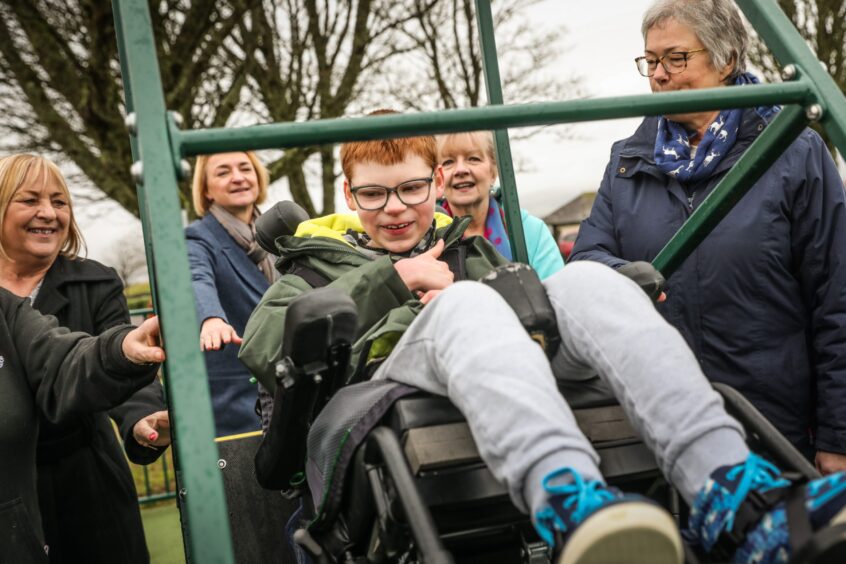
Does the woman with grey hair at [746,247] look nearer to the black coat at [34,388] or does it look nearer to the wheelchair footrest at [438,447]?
the wheelchair footrest at [438,447]

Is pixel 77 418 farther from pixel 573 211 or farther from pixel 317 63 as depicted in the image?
pixel 573 211

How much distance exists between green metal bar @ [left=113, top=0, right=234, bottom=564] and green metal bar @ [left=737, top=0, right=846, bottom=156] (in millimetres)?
1103

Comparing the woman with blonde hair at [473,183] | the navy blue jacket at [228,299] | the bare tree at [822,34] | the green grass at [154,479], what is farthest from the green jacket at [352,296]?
the bare tree at [822,34]

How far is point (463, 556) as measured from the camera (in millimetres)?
1400

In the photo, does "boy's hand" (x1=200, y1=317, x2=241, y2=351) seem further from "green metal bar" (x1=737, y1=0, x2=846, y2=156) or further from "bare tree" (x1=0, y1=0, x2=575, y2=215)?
"bare tree" (x1=0, y1=0, x2=575, y2=215)

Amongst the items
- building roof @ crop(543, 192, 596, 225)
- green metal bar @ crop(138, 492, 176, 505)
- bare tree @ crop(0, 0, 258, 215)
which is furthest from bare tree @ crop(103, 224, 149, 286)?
building roof @ crop(543, 192, 596, 225)

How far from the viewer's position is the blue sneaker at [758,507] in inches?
42.1

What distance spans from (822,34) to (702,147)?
364 inches

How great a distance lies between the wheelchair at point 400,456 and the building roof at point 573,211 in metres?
18.0

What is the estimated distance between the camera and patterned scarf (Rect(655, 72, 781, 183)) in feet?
6.97

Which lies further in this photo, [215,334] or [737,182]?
[215,334]

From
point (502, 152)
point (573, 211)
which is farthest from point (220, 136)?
point (573, 211)

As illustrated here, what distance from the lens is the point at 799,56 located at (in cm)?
160

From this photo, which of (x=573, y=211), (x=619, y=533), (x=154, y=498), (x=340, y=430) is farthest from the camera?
(x=573, y=211)
